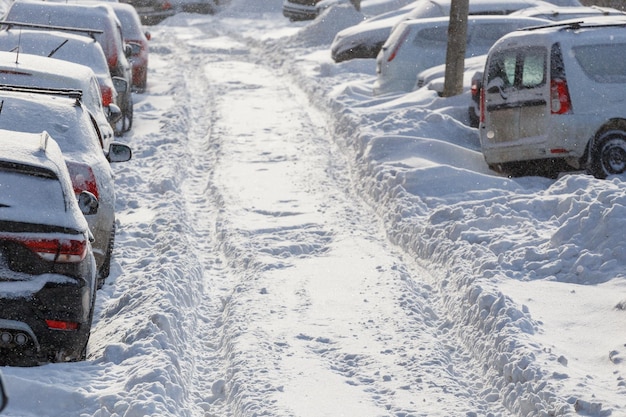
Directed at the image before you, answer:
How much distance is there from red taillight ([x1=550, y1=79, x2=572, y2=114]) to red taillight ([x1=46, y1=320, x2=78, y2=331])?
25.4 ft

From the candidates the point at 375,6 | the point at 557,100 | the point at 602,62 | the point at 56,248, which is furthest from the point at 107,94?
the point at 375,6

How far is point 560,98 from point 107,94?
5408mm

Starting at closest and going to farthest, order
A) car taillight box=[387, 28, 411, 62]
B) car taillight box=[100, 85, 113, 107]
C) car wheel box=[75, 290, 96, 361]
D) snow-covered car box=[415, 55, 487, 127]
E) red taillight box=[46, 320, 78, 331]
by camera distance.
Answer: red taillight box=[46, 320, 78, 331] → car wheel box=[75, 290, 96, 361] → car taillight box=[100, 85, 113, 107] → snow-covered car box=[415, 55, 487, 127] → car taillight box=[387, 28, 411, 62]

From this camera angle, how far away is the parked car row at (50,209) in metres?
6.40

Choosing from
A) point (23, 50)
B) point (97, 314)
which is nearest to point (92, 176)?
point (97, 314)

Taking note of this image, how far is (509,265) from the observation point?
9.84m

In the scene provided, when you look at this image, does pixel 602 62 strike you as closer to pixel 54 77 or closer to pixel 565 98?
pixel 565 98

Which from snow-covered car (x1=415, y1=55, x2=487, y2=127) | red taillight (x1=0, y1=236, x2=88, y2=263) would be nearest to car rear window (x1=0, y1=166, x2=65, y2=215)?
red taillight (x1=0, y1=236, x2=88, y2=263)

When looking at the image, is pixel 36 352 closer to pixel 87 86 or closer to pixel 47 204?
pixel 47 204

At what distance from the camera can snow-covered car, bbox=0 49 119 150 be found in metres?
10.6

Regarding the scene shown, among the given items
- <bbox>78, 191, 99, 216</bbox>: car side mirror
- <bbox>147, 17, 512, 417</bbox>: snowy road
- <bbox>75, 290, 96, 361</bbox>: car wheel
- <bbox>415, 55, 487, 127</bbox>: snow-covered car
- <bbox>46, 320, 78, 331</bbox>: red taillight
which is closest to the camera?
<bbox>46, 320, 78, 331</bbox>: red taillight

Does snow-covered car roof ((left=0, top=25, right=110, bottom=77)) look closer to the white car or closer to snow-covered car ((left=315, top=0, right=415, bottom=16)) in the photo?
the white car

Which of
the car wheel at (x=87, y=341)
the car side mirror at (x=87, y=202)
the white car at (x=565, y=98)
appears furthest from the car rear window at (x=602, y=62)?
the car wheel at (x=87, y=341)

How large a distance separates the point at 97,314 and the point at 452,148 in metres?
7.48
